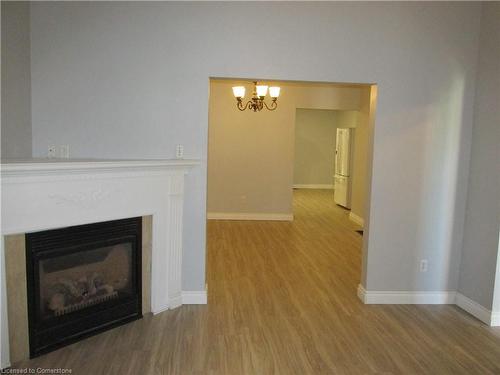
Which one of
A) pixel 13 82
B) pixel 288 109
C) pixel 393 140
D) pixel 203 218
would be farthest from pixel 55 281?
pixel 288 109

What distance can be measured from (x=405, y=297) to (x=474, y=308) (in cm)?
59

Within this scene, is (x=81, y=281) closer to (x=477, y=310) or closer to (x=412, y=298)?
(x=412, y=298)

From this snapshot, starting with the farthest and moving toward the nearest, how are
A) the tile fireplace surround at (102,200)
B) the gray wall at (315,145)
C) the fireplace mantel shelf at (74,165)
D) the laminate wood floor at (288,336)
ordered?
1. the gray wall at (315,145)
2. the laminate wood floor at (288,336)
3. the tile fireplace surround at (102,200)
4. the fireplace mantel shelf at (74,165)

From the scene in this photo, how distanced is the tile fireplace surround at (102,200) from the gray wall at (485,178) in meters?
2.51

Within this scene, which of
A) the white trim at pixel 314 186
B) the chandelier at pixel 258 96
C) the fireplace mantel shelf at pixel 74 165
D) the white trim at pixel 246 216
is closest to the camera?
the fireplace mantel shelf at pixel 74 165

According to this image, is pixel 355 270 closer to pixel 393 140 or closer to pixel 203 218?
pixel 393 140

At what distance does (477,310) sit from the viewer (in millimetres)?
3814

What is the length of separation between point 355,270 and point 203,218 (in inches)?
→ 87.9

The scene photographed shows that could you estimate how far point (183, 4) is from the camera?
368cm

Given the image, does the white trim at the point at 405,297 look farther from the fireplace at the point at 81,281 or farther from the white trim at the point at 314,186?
the white trim at the point at 314,186

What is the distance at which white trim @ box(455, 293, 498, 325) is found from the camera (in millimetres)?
3672

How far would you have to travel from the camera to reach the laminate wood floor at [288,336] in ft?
9.49

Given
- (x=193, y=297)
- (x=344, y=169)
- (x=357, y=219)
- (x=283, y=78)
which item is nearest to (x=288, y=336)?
(x=193, y=297)

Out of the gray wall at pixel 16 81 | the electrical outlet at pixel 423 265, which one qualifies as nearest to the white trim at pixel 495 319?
the electrical outlet at pixel 423 265
